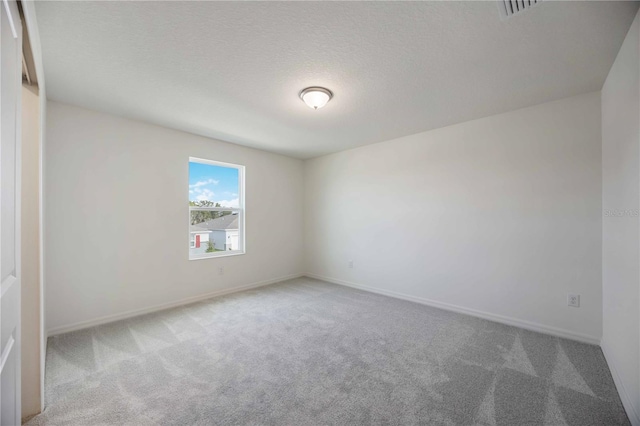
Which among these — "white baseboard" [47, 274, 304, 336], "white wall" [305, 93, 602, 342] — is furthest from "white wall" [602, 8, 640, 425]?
"white baseboard" [47, 274, 304, 336]

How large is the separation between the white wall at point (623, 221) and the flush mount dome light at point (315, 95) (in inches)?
81.1

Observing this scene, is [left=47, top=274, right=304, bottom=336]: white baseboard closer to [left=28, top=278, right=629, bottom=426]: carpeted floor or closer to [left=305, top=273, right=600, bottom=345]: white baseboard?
[left=28, top=278, right=629, bottom=426]: carpeted floor

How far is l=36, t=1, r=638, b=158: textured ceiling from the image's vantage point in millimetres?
1609

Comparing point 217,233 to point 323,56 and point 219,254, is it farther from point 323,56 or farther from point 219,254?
point 323,56

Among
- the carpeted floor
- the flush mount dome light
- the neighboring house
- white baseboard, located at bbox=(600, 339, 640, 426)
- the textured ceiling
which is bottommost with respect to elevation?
the carpeted floor

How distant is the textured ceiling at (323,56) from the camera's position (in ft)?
5.28

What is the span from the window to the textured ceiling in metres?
1.11

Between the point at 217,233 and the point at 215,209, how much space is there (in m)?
0.41

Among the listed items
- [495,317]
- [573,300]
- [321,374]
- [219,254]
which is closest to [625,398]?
[573,300]

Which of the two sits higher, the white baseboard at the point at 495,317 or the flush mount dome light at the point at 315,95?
the flush mount dome light at the point at 315,95

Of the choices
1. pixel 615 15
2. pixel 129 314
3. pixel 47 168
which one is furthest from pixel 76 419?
pixel 615 15

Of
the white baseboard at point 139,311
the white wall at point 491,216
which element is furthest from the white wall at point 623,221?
the white baseboard at point 139,311

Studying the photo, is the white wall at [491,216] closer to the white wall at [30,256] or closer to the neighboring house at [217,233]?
the neighboring house at [217,233]

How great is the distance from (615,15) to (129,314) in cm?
501
